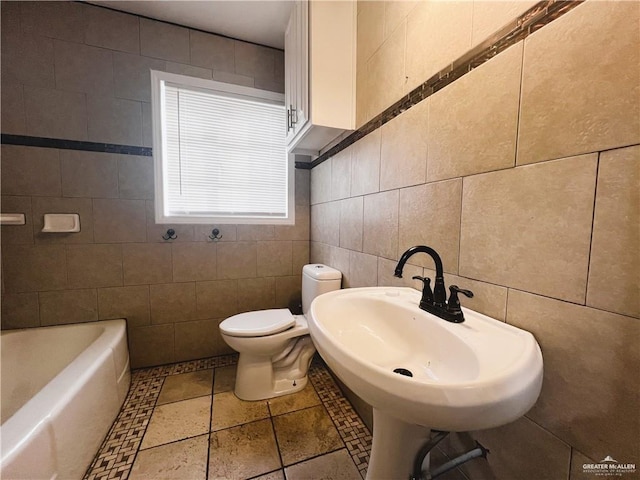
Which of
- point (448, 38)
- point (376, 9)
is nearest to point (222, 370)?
point (448, 38)

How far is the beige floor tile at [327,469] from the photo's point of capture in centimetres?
108

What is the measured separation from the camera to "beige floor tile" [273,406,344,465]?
3.91 ft

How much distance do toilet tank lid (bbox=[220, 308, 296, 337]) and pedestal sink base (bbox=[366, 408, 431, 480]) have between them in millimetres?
820

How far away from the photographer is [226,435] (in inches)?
50.3

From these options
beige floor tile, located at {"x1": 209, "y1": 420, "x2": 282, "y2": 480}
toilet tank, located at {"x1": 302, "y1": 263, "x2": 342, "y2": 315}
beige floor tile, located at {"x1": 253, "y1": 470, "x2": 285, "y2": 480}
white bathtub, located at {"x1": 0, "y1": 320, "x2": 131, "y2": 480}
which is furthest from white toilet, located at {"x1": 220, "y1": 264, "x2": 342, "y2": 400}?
white bathtub, located at {"x1": 0, "y1": 320, "x2": 131, "y2": 480}

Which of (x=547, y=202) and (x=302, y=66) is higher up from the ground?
(x=302, y=66)

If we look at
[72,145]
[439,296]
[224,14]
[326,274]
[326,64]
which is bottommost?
[326,274]

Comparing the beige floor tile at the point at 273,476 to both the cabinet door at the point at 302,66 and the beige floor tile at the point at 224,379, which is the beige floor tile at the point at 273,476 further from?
the cabinet door at the point at 302,66

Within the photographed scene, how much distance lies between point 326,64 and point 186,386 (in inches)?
83.3

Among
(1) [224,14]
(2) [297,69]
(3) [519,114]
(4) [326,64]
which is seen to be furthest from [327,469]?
(1) [224,14]

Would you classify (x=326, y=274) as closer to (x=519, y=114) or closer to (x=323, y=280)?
(x=323, y=280)

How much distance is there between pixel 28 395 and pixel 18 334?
36 cm

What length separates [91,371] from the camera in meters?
1.17

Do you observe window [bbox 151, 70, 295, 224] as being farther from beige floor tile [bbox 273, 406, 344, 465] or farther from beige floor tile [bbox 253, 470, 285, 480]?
beige floor tile [bbox 253, 470, 285, 480]
